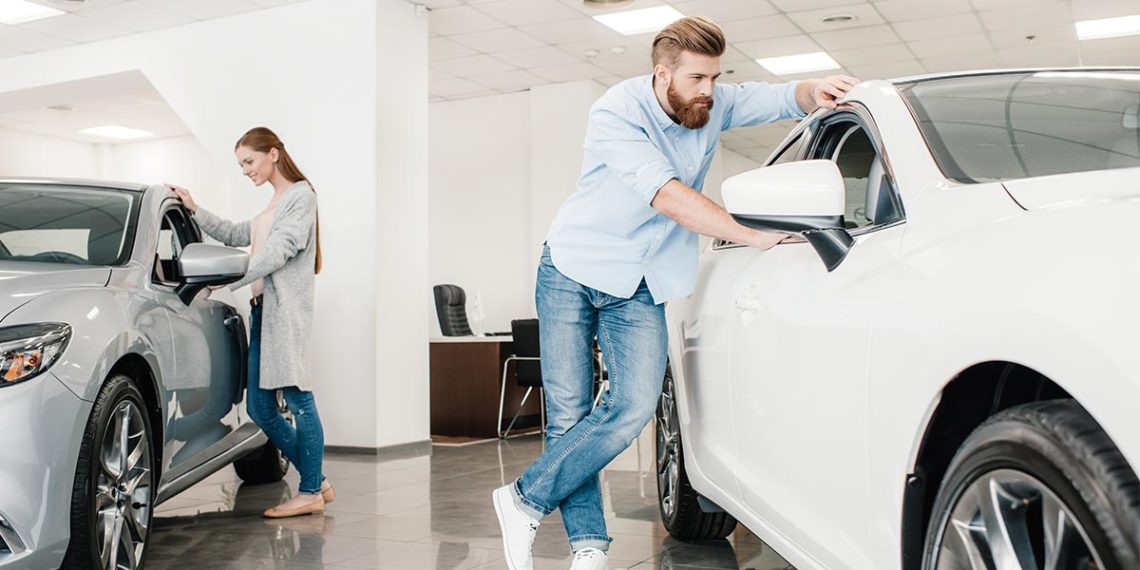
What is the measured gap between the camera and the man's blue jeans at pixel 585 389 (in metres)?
2.93

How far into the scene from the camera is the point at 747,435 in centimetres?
250

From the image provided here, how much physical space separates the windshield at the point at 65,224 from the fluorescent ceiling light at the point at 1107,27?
8.58 metres

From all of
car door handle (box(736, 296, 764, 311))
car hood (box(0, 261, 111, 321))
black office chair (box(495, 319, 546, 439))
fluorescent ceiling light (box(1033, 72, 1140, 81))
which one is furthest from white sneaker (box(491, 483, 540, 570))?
black office chair (box(495, 319, 546, 439))

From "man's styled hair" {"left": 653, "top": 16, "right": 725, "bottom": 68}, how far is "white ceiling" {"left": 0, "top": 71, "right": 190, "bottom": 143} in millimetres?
7449

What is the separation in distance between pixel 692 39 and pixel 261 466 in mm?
3784

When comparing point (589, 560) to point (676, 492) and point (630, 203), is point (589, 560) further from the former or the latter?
point (630, 203)

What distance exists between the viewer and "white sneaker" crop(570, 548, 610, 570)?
2942mm

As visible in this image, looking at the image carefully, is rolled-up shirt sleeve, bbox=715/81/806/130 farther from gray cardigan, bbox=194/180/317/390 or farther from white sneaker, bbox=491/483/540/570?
gray cardigan, bbox=194/180/317/390

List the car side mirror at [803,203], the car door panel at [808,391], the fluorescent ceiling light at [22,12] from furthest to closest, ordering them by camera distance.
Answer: the fluorescent ceiling light at [22,12] < the car side mirror at [803,203] < the car door panel at [808,391]

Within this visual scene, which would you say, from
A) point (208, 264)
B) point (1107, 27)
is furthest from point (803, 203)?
point (1107, 27)

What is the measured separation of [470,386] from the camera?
28.4 feet

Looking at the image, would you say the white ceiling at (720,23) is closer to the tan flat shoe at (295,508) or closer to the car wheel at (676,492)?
the tan flat shoe at (295,508)

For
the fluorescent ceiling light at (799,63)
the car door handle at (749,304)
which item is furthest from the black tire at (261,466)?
the fluorescent ceiling light at (799,63)

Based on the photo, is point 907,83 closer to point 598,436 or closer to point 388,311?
point 598,436
